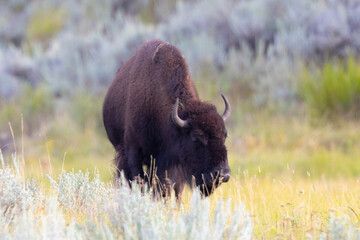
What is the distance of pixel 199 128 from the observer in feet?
19.1

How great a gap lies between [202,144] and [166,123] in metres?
0.75

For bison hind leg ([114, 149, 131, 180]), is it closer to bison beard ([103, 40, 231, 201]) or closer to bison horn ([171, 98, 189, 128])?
bison beard ([103, 40, 231, 201])

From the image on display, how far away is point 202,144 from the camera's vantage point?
5789 mm

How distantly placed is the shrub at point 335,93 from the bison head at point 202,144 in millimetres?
6891

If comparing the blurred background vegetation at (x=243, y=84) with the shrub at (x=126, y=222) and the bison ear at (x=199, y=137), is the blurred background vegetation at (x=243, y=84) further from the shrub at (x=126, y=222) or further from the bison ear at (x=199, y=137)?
the shrub at (x=126, y=222)

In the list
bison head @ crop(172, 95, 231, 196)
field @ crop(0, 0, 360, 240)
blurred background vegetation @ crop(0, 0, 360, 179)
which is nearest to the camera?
bison head @ crop(172, 95, 231, 196)

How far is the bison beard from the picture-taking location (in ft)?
19.0

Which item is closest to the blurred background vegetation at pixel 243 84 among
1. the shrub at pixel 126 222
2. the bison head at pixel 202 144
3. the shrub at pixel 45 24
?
the bison head at pixel 202 144

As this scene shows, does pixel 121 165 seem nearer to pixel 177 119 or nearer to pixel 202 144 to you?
pixel 177 119

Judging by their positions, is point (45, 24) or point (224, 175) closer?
point (224, 175)

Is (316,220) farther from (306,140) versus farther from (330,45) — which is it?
(330,45)

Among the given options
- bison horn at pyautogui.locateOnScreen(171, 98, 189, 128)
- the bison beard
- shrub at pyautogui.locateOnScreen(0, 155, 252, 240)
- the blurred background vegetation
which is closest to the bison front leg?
the bison beard

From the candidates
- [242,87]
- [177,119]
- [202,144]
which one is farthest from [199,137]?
[242,87]

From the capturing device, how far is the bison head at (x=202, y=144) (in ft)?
18.2
